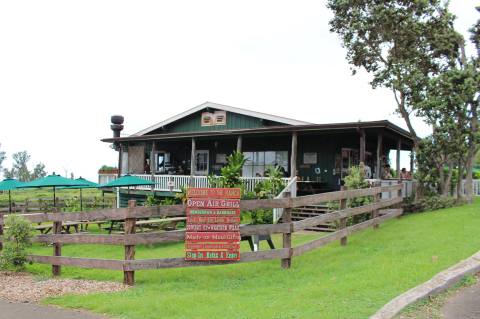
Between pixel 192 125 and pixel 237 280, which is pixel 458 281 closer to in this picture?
pixel 237 280

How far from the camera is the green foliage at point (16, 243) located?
9.12 meters

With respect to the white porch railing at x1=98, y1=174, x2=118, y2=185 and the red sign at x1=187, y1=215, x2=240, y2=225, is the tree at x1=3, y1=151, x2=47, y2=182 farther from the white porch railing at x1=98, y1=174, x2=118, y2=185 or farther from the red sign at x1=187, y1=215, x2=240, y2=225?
the red sign at x1=187, y1=215, x2=240, y2=225

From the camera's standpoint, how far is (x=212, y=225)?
791 cm

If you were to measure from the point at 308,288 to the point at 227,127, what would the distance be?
58.9ft

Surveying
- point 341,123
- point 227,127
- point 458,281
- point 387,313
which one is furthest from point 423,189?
point 387,313

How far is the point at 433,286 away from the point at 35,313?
5.24 m

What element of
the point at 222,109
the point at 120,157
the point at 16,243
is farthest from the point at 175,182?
the point at 16,243

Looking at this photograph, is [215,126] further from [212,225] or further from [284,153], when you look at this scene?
[212,225]

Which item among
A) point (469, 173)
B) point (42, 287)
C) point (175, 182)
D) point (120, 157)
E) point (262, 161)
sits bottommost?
point (42, 287)

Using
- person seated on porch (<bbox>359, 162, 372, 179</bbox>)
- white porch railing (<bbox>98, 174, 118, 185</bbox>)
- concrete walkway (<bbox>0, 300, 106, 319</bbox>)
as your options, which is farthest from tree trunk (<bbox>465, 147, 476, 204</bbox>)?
white porch railing (<bbox>98, 174, 118, 185</bbox>)

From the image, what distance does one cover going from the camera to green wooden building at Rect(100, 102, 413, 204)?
19188 millimetres

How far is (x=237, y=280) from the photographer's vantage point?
781 cm

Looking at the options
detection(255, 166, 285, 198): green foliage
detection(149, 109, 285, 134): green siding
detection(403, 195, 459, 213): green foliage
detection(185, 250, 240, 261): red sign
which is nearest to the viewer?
detection(185, 250, 240, 261): red sign

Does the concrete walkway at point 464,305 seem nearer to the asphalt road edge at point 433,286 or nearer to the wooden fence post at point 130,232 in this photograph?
the asphalt road edge at point 433,286
